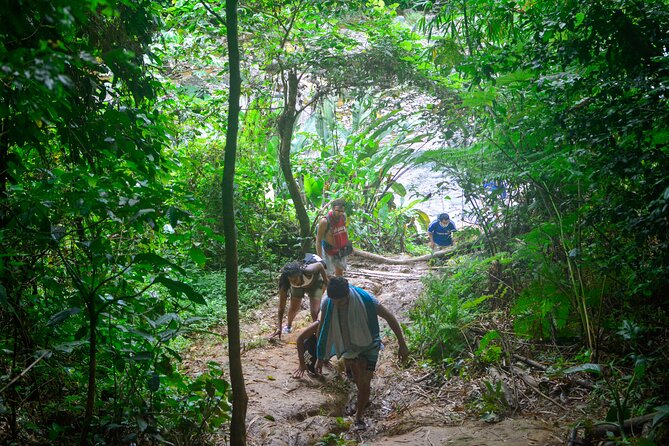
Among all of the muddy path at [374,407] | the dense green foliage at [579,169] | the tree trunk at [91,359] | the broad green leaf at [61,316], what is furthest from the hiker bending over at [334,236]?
the broad green leaf at [61,316]

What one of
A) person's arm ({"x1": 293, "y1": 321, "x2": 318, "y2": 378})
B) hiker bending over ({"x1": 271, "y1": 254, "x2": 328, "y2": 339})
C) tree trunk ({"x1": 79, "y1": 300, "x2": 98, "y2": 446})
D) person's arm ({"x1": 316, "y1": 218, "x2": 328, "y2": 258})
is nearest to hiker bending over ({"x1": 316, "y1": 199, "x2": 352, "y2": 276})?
person's arm ({"x1": 316, "y1": 218, "x2": 328, "y2": 258})

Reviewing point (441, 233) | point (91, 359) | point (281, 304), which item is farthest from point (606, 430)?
point (441, 233)

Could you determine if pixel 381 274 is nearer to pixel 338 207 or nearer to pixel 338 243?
pixel 338 243

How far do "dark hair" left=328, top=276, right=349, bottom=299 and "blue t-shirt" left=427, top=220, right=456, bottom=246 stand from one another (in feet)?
22.6

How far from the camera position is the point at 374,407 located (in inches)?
247

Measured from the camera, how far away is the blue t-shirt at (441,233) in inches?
481

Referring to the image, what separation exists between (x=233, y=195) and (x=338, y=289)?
1.91 meters

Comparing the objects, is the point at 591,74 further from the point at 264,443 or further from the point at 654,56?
the point at 264,443

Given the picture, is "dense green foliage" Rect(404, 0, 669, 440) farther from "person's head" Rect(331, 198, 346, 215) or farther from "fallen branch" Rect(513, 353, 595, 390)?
"person's head" Rect(331, 198, 346, 215)

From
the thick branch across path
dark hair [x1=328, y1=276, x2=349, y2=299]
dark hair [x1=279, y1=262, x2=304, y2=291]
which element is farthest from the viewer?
the thick branch across path

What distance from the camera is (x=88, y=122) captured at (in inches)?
135

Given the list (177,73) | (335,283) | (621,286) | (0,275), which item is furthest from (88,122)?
(177,73)

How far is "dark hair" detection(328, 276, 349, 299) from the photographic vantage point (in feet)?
18.7

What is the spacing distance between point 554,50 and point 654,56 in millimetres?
1136
